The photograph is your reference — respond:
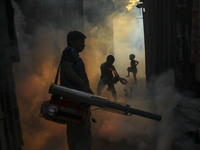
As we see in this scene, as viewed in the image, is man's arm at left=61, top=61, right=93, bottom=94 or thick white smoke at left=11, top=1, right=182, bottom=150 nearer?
man's arm at left=61, top=61, right=93, bottom=94

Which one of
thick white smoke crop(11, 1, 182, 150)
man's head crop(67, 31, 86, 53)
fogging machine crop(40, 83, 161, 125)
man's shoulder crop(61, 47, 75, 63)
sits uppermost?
man's head crop(67, 31, 86, 53)

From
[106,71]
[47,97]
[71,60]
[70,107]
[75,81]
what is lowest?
[47,97]

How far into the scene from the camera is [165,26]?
4.04m

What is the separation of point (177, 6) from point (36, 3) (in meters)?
6.28

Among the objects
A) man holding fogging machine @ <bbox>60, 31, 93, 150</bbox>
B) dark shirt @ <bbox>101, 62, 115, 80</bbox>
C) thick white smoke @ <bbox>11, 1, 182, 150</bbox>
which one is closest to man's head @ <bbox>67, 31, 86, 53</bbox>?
man holding fogging machine @ <bbox>60, 31, 93, 150</bbox>

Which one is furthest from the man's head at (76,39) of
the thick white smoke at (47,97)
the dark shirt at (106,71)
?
the dark shirt at (106,71)

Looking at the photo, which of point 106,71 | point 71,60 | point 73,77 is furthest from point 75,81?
point 106,71

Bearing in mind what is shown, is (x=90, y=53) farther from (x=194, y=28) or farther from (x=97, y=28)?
(x=194, y=28)

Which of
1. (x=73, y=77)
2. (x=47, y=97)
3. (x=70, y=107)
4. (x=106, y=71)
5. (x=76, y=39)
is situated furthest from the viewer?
(x=106, y=71)

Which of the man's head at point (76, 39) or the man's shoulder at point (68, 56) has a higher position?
the man's head at point (76, 39)

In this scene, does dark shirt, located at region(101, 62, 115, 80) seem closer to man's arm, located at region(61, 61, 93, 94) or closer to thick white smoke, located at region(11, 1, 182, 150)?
thick white smoke, located at region(11, 1, 182, 150)

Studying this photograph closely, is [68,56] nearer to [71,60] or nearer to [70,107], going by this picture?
[71,60]

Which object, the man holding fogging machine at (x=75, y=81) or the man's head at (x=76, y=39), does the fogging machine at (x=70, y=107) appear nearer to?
the man holding fogging machine at (x=75, y=81)

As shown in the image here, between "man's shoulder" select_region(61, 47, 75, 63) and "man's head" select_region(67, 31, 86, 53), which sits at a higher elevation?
"man's head" select_region(67, 31, 86, 53)
